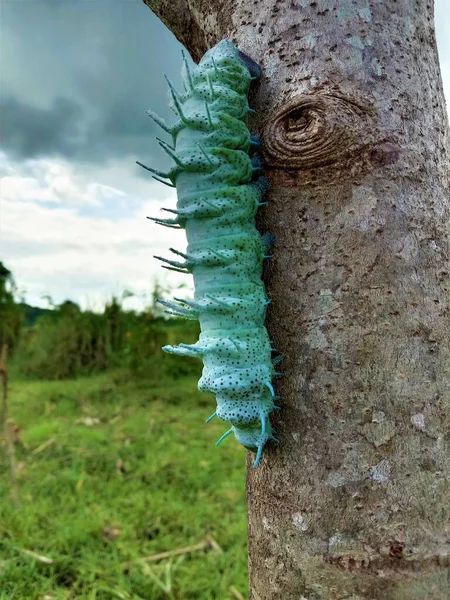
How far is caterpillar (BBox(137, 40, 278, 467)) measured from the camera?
0.94 m

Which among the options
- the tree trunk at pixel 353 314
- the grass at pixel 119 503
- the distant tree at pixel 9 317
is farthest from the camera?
the distant tree at pixel 9 317

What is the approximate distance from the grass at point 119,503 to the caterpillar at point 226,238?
1474 millimetres

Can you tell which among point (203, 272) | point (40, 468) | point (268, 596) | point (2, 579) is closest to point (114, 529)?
point (2, 579)

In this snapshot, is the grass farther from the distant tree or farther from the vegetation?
the distant tree

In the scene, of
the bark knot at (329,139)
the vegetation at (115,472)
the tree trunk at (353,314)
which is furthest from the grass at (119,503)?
the bark knot at (329,139)

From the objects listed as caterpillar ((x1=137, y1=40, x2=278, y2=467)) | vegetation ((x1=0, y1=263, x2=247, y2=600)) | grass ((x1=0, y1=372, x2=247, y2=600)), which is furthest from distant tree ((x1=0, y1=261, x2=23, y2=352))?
caterpillar ((x1=137, y1=40, x2=278, y2=467))

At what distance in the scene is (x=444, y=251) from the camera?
3.14 ft

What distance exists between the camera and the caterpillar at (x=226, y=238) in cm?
94

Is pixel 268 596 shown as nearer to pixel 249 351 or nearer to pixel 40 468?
pixel 249 351

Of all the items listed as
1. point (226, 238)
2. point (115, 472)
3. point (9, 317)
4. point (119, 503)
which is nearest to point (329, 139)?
point (226, 238)

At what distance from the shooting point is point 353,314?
0.89 metres

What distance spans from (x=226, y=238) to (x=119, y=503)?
2.19 metres

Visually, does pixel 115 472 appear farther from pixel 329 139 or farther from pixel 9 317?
pixel 9 317

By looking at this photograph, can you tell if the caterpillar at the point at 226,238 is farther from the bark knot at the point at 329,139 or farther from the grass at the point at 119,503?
the grass at the point at 119,503
